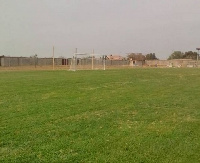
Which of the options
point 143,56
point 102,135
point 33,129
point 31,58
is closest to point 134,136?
point 102,135

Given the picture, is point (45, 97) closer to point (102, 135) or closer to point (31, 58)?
point (102, 135)

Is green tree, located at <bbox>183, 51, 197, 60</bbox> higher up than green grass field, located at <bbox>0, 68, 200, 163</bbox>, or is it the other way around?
green tree, located at <bbox>183, 51, 197, 60</bbox>

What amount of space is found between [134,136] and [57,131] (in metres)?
1.60

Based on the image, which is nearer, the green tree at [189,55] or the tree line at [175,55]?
the tree line at [175,55]

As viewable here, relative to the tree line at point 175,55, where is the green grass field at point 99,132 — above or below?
below

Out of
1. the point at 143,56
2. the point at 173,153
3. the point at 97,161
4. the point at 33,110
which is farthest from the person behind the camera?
the point at 143,56

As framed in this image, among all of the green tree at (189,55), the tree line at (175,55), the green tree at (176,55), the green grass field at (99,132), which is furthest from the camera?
the green tree at (176,55)

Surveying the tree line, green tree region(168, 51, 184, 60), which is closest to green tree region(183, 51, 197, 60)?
the tree line

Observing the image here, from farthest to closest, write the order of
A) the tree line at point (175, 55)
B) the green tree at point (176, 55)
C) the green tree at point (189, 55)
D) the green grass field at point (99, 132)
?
the green tree at point (176, 55) < the green tree at point (189, 55) < the tree line at point (175, 55) < the green grass field at point (99, 132)

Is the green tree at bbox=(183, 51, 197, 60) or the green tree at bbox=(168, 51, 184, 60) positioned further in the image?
the green tree at bbox=(168, 51, 184, 60)

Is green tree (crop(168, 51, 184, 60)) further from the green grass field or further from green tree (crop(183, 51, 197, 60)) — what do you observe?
the green grass field

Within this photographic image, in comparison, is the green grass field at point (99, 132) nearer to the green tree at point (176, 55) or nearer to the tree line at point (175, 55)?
the tree line at point (175, 55)

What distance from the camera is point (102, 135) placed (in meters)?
6.07

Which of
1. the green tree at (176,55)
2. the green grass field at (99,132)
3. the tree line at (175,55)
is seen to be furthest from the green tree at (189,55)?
the green grass field at (99,132)
